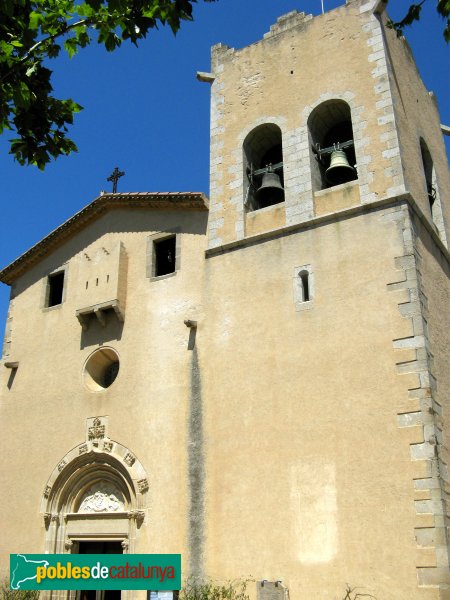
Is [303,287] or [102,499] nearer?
[303,287]

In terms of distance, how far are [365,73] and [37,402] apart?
8.76 metres

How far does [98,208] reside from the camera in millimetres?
14328

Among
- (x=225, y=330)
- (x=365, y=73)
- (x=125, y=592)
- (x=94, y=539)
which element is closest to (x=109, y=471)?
(x=94, y=539)

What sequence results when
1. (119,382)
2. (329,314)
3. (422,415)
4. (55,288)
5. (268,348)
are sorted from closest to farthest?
(422,415), (329,314), (268,348), (119,382), (55,288)

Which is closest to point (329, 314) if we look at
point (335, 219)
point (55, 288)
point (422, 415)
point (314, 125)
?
point (335, 219)

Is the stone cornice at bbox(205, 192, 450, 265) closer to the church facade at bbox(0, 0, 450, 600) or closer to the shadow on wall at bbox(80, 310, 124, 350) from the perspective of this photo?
the church facade at bbox(0, 0, 450, 600)

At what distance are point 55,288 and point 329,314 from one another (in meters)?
6.83

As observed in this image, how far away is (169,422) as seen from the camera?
11.5 meters

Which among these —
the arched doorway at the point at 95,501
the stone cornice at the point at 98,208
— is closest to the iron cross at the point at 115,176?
the stone cornice at the point at 98,208

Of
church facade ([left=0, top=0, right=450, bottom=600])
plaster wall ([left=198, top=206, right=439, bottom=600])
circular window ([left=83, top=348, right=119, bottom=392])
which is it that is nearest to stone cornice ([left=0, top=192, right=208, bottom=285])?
church facade ([left=0, top=0, right=450, bottom=600])

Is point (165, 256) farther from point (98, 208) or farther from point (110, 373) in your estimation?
point (110, 373)

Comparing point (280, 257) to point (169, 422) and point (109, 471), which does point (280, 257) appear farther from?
point (109, 471)

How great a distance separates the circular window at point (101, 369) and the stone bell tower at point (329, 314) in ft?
7.77

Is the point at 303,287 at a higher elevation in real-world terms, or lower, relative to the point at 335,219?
lower
